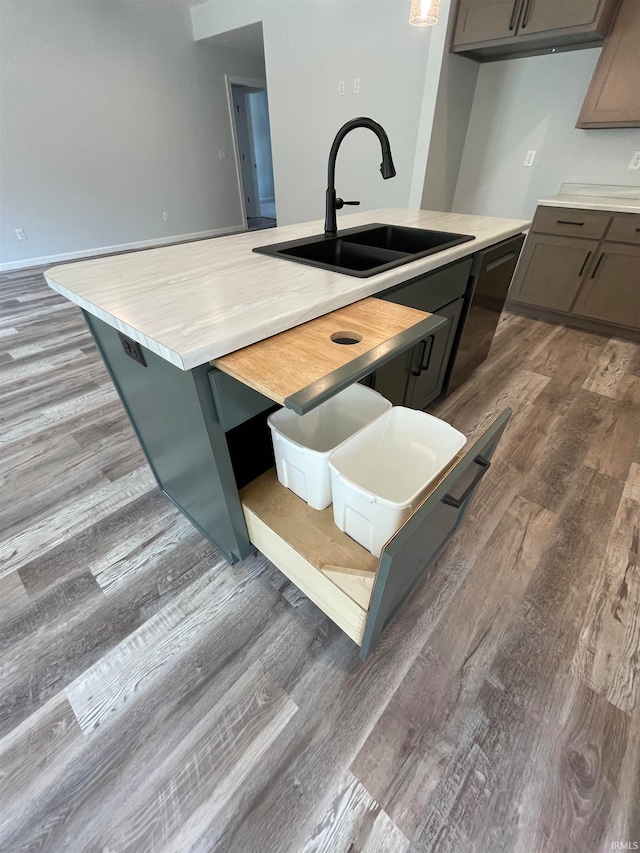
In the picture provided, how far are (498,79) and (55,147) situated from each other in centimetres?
445

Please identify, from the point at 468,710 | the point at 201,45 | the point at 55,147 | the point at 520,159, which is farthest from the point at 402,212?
the point at 201,45

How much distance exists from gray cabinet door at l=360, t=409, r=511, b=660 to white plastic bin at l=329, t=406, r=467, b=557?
0.22 ft

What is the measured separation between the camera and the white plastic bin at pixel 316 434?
97 cm

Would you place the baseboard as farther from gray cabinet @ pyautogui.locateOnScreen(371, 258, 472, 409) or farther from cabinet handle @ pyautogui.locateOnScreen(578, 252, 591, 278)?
gray cabinet @ pyautogui.locateOnScreen(371, 258, 472, 409)

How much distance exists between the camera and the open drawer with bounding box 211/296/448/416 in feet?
2.17

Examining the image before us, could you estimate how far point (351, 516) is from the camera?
0.93m

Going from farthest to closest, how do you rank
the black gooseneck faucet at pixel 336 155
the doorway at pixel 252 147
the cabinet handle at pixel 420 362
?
1. the doorway at pixel 252 147
2. the cabinet handle at pixel 420 362
3. the black gooseneck faucet at pixel 336 155

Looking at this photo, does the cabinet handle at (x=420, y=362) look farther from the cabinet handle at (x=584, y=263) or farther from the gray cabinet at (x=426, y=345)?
the cabinet handle at (x=584, y=263)

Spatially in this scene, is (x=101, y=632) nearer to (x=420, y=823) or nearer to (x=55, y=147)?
(x=420, y=823)

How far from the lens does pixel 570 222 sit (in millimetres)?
2623

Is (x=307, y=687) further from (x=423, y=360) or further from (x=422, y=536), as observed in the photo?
(x=423, y=360)

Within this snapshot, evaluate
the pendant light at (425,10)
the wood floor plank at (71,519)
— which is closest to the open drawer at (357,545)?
the wood floor plank at (71,519)

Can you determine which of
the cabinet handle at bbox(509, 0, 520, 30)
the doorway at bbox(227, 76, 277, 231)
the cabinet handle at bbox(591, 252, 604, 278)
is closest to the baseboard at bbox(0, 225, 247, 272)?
the doorway at bbox(227, 76, 277, 231)

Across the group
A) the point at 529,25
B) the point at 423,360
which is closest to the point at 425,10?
the point at 529,25
